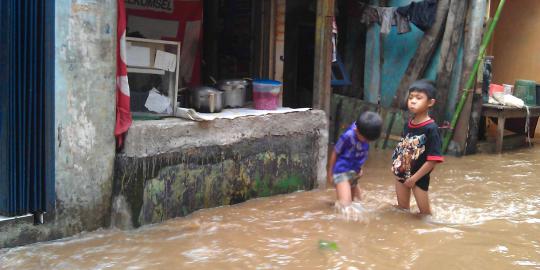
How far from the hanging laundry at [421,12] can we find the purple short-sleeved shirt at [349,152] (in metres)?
4.60

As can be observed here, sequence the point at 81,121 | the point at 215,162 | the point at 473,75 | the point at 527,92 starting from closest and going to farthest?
1. the point at 81,121
2. the point at 215,162
3. the point at 473,75
4. the point at 527,92

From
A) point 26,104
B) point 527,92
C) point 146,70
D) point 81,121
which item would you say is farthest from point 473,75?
point 26,104

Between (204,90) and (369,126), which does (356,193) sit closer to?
(369,126)

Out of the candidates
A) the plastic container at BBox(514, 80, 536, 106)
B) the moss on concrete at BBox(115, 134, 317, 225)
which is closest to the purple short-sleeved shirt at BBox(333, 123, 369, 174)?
the moss on concrete at BBox(115, 134, 317, 225)

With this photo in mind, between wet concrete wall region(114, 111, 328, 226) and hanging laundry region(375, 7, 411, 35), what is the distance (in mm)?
3765

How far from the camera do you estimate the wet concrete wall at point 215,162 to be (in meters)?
4.38

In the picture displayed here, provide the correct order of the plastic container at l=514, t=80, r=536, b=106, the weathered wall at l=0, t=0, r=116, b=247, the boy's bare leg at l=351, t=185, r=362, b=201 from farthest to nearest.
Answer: the plastic container at l=514, t=80, r=536, b=106 → the boy's bare leg at l=351, t=185, r=362, b=201 → the weathered wall at l=0, t=0, r=116, b=247

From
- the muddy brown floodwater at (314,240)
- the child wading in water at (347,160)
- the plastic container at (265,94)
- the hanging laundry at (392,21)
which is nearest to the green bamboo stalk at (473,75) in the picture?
the hanging laundry at (392,21)

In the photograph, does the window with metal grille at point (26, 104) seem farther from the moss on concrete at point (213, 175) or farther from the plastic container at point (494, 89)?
the plastic container at point (494, 89)

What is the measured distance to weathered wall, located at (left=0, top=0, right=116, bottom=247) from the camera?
12.5 feet

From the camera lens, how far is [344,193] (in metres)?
4.80

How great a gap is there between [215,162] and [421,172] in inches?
72.9

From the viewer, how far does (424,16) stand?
8672 millimetres

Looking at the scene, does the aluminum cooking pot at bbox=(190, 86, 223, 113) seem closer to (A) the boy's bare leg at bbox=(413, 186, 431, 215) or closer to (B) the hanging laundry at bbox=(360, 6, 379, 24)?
(A) the boy's bare leg at bbox=(413, 186, 431, 215)
